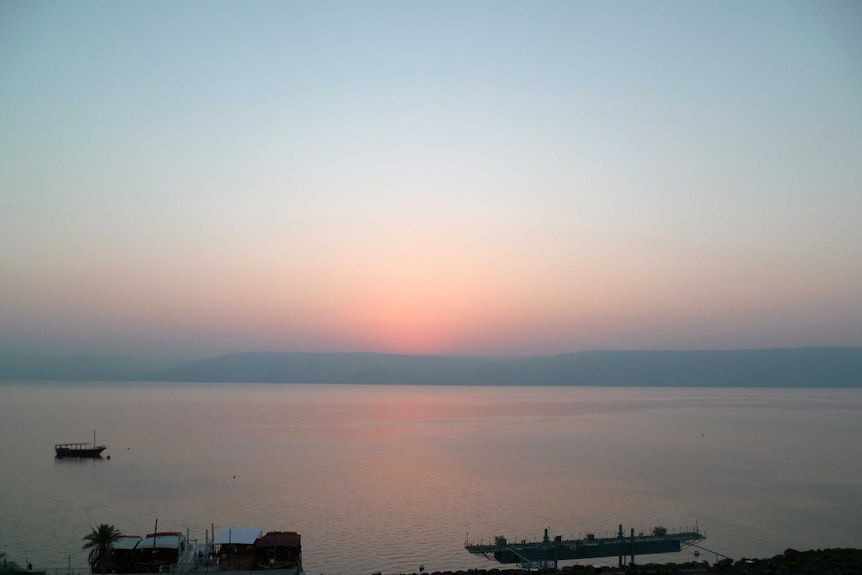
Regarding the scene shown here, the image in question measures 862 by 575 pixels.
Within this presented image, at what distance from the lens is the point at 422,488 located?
60.5 m

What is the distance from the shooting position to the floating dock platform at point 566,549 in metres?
37.0

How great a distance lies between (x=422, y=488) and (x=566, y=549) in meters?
24.8

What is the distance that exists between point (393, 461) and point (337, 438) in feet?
98.8

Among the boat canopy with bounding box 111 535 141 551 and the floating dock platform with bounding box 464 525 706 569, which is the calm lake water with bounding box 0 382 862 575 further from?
the boat canopy with bounding box 111 535 141 551

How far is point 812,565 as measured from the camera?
31312 mm

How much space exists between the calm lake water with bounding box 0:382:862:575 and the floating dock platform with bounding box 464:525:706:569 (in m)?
1.50

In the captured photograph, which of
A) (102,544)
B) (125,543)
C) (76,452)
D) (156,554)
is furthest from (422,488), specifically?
(76,452)

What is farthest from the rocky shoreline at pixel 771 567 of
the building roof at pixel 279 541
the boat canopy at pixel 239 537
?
the boat canopy at pixel 239 537

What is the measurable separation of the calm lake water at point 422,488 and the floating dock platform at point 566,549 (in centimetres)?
150

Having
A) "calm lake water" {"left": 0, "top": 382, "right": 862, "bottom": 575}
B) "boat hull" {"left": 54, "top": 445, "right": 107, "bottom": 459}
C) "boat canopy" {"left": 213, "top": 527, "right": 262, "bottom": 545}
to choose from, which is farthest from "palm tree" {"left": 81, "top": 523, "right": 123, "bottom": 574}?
"boat hull" {"left": 54, "top": 445, "right": 107, "bottom": 459}

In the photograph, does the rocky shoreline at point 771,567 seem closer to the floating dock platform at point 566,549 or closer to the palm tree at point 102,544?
the floating dock platform at point 566,549

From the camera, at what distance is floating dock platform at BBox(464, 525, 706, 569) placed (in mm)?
36969

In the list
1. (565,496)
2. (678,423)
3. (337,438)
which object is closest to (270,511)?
(565,496)

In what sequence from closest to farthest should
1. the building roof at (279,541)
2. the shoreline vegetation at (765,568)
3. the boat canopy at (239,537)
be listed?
1. the shoreline vegetation at (765,568)
2. the boat canopy at (239,537)
3. the building roof at (279,541)
